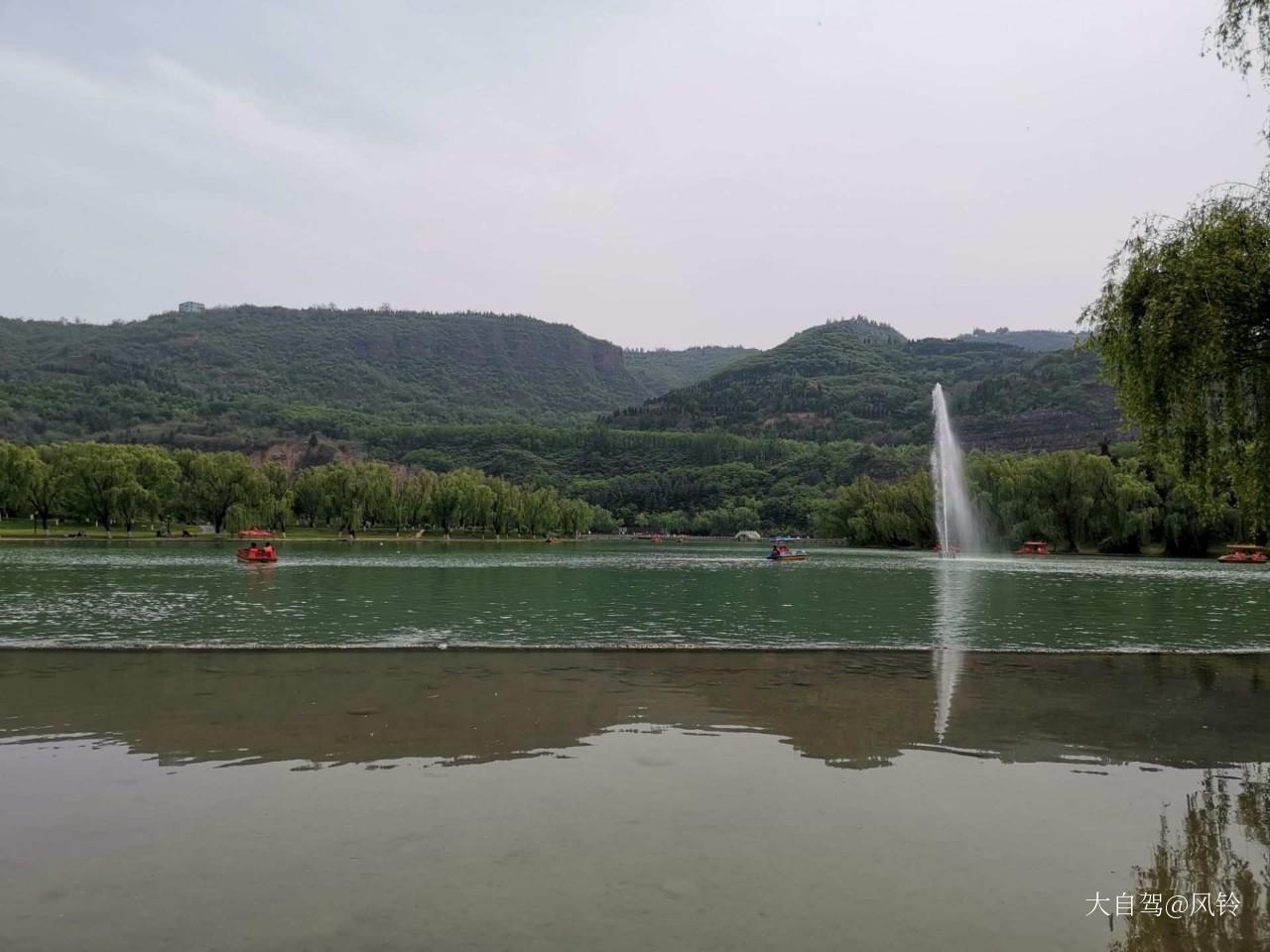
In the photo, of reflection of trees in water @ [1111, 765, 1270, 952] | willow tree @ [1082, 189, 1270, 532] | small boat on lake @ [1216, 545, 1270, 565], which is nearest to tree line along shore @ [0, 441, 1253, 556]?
small boat on lake @ [1216, 545, 1270, 565]

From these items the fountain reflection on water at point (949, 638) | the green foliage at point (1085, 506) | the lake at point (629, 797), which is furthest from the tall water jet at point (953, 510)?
the lake at point (629, 797)

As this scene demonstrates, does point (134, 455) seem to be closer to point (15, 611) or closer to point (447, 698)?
point (15, 611)

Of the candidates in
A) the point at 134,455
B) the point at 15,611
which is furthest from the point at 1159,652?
the point at 134,455

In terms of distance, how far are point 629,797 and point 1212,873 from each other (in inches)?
216

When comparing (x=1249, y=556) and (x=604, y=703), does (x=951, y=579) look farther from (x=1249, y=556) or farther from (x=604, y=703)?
(x=604, y=703)

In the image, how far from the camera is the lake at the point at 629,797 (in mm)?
6570

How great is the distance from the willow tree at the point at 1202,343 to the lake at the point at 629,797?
445 centimetres

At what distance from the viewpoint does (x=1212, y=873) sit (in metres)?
7.52

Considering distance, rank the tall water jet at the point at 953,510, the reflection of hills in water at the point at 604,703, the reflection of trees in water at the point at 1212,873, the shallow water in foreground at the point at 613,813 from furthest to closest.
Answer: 1. the tall water jet at the point at 953,510
2. the reflection of hills in water at the point at 604,703
3. the shallow water in foreground at the point at 613,813
4. the reflection of trees in water at the point at 1212,873

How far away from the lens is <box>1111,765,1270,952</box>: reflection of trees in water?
20.7 feet

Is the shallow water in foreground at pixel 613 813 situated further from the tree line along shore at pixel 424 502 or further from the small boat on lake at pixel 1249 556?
the small boat on lake at pixel 1249 556

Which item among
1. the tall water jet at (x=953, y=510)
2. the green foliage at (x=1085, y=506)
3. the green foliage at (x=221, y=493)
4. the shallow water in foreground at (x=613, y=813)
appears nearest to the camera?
the shallow water in foreground at (x=613, y=813)

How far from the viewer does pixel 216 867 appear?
7.44 m

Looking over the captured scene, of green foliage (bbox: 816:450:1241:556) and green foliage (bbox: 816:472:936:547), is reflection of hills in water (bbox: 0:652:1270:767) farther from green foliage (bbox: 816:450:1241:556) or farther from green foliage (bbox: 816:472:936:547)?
green foliage (bbox: 816:472:936:547)
